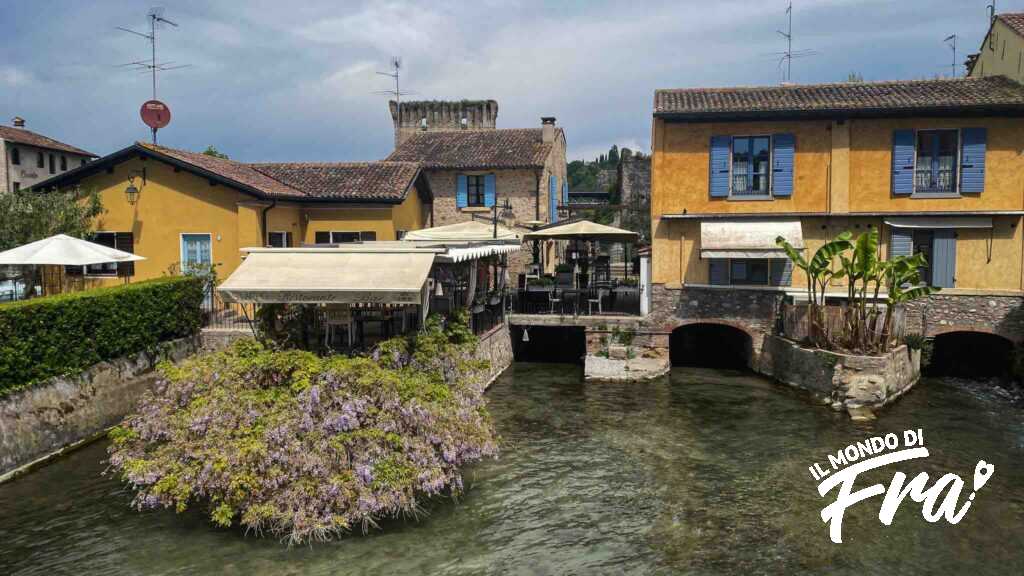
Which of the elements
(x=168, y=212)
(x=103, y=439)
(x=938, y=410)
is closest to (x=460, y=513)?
(x=103, y=439)

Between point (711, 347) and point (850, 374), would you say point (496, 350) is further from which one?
point (850, 374)

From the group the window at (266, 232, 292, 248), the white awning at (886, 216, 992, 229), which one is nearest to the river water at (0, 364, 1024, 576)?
the white awning at (886, 216, 992, 229)

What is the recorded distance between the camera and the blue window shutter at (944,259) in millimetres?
21906

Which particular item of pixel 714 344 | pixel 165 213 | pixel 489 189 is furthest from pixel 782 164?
pixel 165 213

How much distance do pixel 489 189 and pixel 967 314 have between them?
61.8 feet

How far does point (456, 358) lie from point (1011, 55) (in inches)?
809

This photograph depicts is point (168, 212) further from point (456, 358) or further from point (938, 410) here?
point (938, 410)

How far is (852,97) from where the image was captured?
74.6 feet

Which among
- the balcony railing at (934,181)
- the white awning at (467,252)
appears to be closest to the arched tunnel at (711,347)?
the balcony railing at (934,181)

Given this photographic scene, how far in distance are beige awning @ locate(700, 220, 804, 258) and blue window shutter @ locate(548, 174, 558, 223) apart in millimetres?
13108

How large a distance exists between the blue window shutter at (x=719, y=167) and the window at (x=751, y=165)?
9.1 inches

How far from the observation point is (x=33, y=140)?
4525 centimetres

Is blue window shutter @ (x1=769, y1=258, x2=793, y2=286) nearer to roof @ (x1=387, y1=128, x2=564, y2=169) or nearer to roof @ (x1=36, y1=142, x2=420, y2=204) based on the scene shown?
roof @ (x1=36, y1=142, x2=420, y2=204)

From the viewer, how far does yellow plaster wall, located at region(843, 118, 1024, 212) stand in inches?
845
